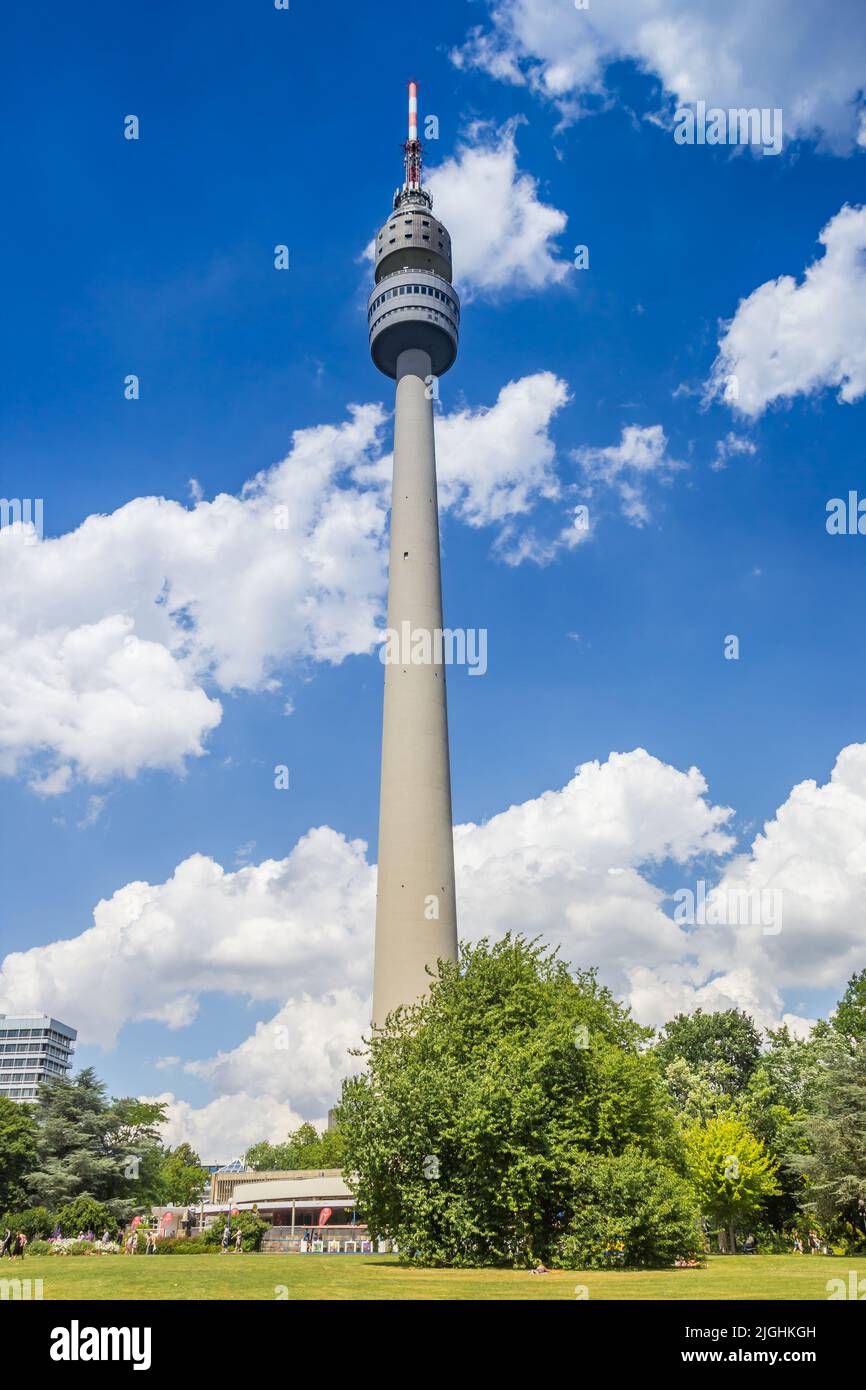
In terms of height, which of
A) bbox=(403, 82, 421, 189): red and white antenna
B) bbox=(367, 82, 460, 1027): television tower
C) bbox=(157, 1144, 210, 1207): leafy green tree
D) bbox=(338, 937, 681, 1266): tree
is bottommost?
bbox=(157, 1144, 210, 1207): leafy green tree

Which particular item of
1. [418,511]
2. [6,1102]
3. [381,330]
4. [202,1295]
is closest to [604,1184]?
[202,1295]

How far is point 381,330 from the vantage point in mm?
86000

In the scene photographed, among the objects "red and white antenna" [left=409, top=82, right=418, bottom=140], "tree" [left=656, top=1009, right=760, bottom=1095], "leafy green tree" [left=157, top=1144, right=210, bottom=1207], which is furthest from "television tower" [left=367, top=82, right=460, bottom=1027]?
"leafy green tree" [left=157, top=1144, right=210, bottom=1207]

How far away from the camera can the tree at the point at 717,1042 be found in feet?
335

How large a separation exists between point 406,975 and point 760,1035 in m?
57.2

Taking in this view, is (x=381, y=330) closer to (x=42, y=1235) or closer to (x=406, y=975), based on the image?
(x=406, y=975)

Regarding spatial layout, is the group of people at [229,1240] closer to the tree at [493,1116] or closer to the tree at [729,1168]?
the tree at [493,1116]

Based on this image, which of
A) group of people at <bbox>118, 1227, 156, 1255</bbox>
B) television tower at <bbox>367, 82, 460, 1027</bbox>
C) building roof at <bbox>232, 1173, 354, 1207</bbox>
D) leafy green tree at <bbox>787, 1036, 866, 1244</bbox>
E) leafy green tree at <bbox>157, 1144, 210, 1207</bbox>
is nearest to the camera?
group of people at <bbox>118, 1227, 156, 1255</bbox>

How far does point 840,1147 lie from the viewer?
49.8 meters

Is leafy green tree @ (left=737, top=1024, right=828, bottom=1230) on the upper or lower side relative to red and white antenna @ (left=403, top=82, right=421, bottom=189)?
lower

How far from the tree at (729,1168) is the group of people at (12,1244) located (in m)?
41.0

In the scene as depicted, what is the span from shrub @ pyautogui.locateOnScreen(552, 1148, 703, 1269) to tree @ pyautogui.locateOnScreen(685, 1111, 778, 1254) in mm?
32107

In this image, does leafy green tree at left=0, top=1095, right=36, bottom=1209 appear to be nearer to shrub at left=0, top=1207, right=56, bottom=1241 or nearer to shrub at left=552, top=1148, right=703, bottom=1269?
shrub at left=0, top=1207, right=56, bottom=1241

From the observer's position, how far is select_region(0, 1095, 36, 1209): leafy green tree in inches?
2591
